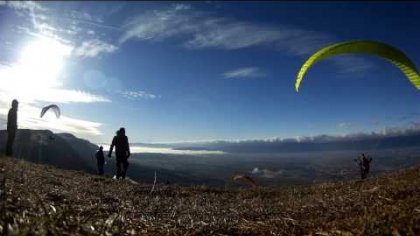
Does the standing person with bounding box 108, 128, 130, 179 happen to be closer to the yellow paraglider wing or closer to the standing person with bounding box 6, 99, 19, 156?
the standing person with bounding box 6, 99, 19, 156

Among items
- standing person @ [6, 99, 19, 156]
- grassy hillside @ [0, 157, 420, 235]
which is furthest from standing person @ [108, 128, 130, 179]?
grassy hillside @ [0, 157, 420, 235]

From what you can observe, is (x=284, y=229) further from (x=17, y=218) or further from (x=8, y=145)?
(x=8, y=145)

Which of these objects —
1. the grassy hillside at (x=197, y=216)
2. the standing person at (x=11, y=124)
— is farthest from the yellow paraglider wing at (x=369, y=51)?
the standing person at (x=11, y=124)

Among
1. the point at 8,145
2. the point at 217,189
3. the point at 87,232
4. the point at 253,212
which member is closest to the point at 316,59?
the point at 253,212

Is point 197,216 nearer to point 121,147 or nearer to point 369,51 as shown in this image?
point 369,51

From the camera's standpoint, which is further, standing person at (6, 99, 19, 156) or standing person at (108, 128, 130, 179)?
standing person at (6, 99, 19, 156)

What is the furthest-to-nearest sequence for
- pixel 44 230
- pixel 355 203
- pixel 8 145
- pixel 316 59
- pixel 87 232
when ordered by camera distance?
1. pixel 8 145
2. pixel 355 203
3. pixel 316 59
4. pixel 87 232
5. pixel 44 230

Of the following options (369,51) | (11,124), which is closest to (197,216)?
(369,51)

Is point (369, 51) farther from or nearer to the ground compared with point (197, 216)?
farther from the ground

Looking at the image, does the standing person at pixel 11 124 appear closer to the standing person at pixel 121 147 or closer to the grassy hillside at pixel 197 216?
the standing person at pixel 121 147

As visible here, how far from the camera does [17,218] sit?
5133mm

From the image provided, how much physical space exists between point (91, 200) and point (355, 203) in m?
5.77

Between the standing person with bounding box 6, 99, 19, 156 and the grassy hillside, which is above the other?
the standing person with bounding box 6, 99, 19, 156

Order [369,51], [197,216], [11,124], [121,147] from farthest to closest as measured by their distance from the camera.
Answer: [11,124] < [121,147] < [197,216] < [369,51]
